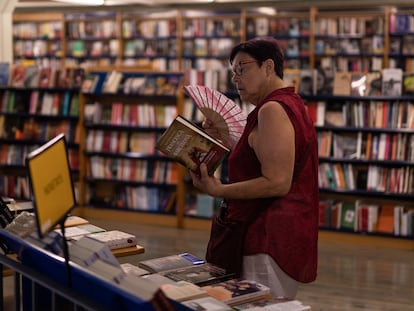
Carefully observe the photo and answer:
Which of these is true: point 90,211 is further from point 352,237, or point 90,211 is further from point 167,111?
point 352,237

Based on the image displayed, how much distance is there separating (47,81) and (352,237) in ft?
12.9

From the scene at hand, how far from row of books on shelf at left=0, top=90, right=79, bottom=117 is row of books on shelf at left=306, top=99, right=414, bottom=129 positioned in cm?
279

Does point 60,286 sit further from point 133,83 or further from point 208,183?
point 133,83

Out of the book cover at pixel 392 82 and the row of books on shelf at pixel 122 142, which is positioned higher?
the book cover at pixel 392 82

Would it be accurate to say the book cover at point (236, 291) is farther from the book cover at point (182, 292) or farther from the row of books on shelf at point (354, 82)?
the row of books on shelf at point (354, 82)

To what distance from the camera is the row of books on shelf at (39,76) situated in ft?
25.1

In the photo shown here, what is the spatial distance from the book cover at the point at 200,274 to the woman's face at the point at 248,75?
62cm

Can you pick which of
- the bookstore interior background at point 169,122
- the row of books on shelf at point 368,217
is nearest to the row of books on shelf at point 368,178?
the bookstore interior background at point 169,122

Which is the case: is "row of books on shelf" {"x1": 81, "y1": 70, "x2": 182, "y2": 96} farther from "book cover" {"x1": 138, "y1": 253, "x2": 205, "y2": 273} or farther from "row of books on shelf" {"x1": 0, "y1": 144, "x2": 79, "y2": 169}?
"book cover" {"x1": 138, "y1": 253, "x2": 205, "y2": 273}

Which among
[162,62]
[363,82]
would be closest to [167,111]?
[363,82]

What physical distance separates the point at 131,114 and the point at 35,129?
1364 millimetres

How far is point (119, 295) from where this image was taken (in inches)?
62.8

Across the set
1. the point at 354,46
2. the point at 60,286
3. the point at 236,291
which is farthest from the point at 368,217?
the point at 60,286

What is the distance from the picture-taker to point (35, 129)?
793 cm
